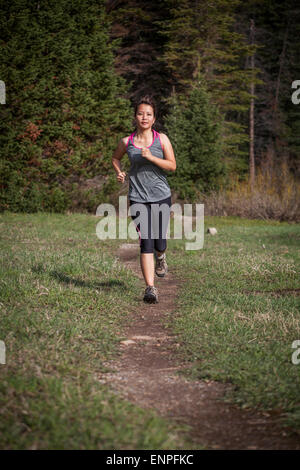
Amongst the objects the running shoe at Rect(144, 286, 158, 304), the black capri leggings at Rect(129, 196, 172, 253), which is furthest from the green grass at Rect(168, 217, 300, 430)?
the black capri leggings at Rect(129, 196, 172, 253)

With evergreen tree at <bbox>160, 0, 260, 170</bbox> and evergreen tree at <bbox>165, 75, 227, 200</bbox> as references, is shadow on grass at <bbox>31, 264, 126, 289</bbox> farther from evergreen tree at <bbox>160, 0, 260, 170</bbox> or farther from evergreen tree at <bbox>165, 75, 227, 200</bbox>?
evergreen tree at <bbox>160, 0, 260, 170</bbox>

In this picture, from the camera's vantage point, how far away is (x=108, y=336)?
14.0ft

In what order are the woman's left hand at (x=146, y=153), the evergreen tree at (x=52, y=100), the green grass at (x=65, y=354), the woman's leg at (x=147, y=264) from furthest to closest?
the evergreen tree at (x=52, y=100)
the woman's leg at (x=147, y=264)
the woman's left hand at (x=146, y=153)
the green grass at (x=65, y=354)

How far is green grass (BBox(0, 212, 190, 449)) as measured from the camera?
2.50 metres

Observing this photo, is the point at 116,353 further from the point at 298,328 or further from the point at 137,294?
the point at 137,294

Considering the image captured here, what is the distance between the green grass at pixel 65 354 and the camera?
2.50m

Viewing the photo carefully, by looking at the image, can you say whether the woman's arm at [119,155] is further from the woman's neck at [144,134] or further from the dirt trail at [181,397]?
the dirt trail at [181,397]

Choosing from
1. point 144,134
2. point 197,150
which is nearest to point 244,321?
point 144,134

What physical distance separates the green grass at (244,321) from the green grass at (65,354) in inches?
26.4

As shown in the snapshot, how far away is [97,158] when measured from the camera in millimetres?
15125

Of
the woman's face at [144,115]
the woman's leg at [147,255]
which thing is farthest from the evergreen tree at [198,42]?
the woman's leg at [147,255]

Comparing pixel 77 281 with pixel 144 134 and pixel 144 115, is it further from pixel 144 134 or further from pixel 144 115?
pixel 144 115

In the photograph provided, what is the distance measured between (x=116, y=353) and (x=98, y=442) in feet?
5.02

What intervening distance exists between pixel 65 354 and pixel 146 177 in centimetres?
243
